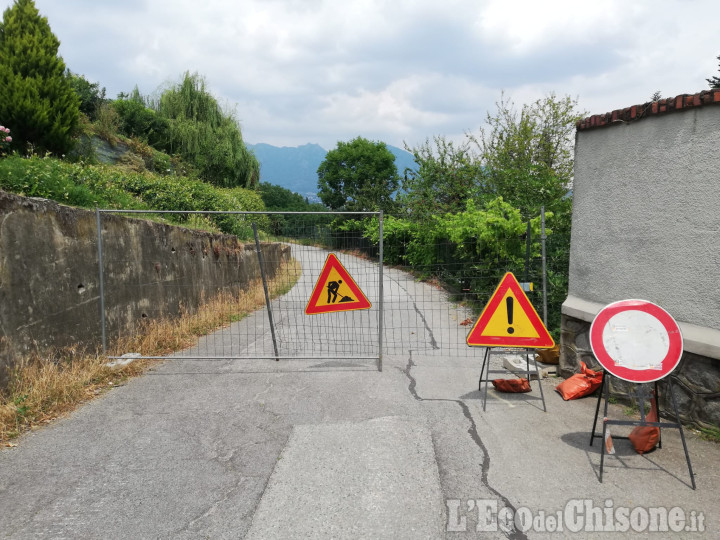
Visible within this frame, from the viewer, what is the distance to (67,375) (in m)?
5.38

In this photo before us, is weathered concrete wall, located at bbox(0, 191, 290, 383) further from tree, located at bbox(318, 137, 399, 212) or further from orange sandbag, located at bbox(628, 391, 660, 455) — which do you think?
tree, located at bbox(318, 137, 399, 212)

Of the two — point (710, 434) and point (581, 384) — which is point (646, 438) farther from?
point (581, 384)

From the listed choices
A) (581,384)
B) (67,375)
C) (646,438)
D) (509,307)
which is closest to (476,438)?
(646,438)

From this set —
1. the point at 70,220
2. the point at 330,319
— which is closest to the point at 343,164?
the point at 330,319

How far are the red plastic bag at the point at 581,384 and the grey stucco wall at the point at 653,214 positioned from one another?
0.80 metres

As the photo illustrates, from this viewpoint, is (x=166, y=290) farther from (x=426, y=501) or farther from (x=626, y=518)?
(x=626, y=518)

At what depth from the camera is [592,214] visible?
5766mm

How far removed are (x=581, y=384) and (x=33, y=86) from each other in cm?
1427

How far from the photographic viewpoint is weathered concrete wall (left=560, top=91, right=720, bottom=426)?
4.30 m

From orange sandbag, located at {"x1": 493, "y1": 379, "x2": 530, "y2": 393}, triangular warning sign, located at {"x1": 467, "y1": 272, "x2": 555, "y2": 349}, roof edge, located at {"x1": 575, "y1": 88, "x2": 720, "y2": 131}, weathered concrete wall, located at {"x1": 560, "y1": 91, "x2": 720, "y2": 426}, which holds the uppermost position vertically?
roof edge, located at {"x1": 575, "y1": 88, "x2": 720, "y2": 131}

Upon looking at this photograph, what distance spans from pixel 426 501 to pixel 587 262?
3.82 metres

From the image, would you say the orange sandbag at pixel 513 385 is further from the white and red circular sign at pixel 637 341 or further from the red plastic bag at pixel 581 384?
the white and red circular sign at pixel 637 341

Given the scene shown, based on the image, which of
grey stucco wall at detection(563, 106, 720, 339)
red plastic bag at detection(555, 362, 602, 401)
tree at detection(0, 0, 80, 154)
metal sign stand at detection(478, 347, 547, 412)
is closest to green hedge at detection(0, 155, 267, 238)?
tree at detection(0, 0, 80, 154)

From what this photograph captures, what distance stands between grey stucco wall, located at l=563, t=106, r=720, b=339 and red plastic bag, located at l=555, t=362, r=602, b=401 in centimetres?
80
